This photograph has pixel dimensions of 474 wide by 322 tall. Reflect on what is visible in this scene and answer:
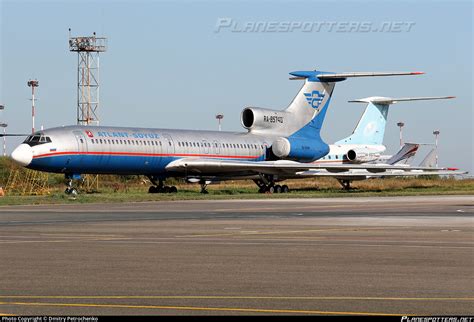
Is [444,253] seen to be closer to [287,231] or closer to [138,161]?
[287,231]

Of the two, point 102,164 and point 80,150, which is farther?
point 102,164

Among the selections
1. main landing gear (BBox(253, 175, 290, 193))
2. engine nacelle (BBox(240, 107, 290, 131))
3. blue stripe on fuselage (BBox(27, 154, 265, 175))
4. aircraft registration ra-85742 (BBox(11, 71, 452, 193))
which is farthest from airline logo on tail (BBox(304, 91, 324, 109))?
blue stripe on fuselage (BBox(27, 154, 265, 175))

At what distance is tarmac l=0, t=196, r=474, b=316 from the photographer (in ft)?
37.1

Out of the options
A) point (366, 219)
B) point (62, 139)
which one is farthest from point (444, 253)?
point (62, 139)

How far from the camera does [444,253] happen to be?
18.0 meters

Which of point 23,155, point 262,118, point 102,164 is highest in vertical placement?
point 262,118

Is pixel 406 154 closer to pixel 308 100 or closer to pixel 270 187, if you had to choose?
pixel 308 100

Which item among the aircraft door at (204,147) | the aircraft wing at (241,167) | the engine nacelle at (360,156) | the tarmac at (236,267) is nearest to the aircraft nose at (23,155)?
the aircraft wing at (241,167)

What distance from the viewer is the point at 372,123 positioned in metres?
75.2

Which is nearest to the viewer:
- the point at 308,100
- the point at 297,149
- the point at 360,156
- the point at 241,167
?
the point at 241,167

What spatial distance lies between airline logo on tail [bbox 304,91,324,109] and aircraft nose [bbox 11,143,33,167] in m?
22.6

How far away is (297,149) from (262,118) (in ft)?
11.3

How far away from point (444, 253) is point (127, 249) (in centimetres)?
596

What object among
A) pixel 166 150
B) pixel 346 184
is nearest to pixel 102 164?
pixel 166 150
